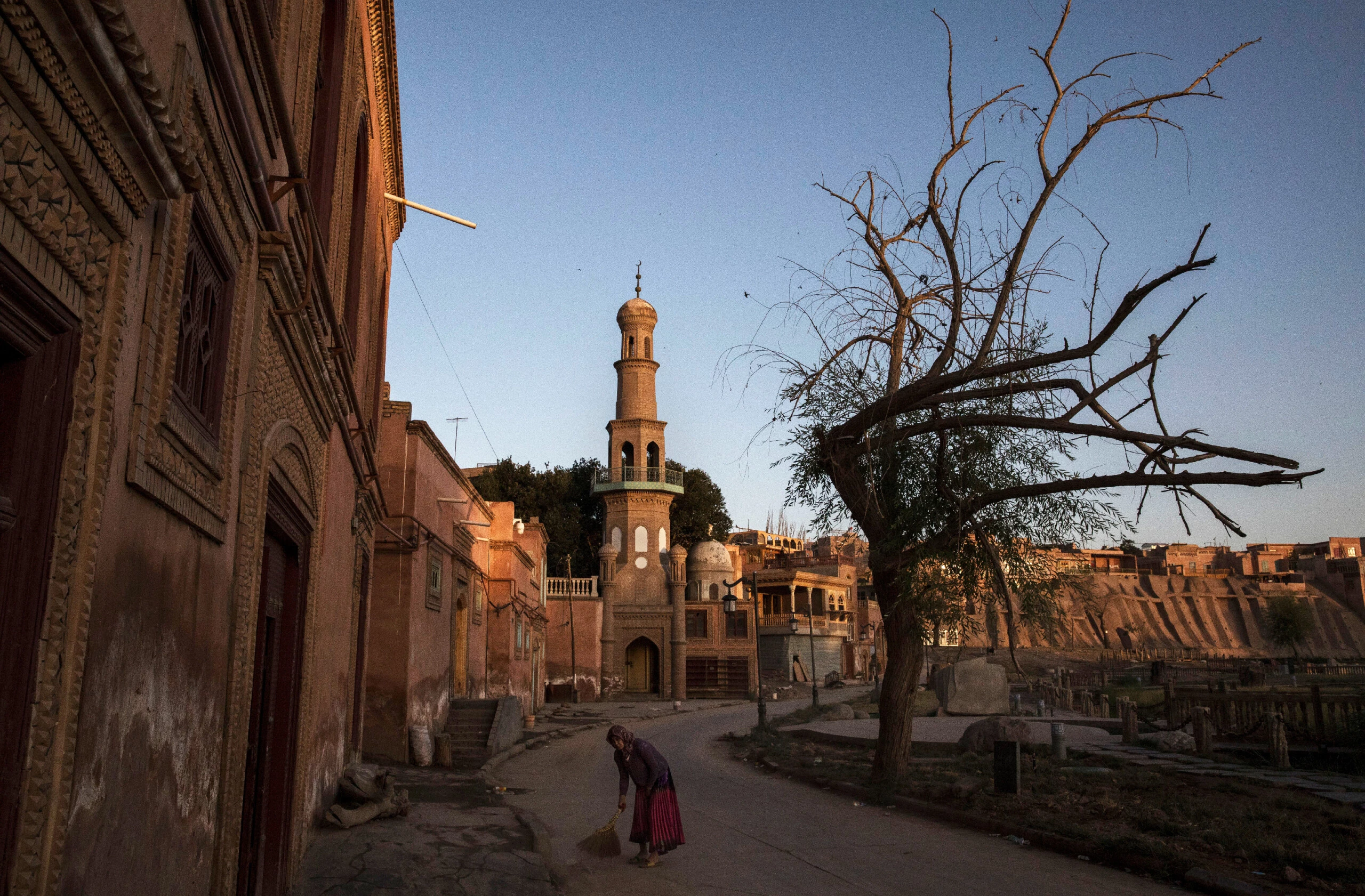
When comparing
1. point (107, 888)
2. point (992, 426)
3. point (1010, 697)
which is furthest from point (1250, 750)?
point (1010, 697)

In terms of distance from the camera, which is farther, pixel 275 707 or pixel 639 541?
pixel 639 541

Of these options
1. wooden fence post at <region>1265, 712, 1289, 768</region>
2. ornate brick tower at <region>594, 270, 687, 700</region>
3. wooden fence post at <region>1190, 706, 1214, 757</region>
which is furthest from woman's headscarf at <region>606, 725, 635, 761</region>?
ornate brick tower at <region>594, 270, 687, 700</region>

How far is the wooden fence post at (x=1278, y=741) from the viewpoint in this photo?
13219 mm

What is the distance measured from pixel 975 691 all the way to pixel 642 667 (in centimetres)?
2275

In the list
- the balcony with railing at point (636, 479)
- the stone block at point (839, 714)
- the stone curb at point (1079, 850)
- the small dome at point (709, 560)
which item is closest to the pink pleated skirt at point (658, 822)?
the stone curb at point (1079, 850)

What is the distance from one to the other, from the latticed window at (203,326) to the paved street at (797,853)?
5247mm

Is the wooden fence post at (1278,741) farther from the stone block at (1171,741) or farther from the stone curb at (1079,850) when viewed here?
the stone curb at (1079,850)

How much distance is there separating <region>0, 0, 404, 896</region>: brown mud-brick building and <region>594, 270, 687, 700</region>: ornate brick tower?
38.5 meters

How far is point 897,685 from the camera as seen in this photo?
13.0 m

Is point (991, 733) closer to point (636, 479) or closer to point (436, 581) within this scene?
point (436, 581)

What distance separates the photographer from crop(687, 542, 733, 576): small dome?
47812mm

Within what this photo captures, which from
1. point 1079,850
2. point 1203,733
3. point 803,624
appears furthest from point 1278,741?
point 803,624

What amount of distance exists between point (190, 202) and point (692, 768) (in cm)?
1509

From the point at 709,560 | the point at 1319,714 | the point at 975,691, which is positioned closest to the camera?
the point at 1319,714
